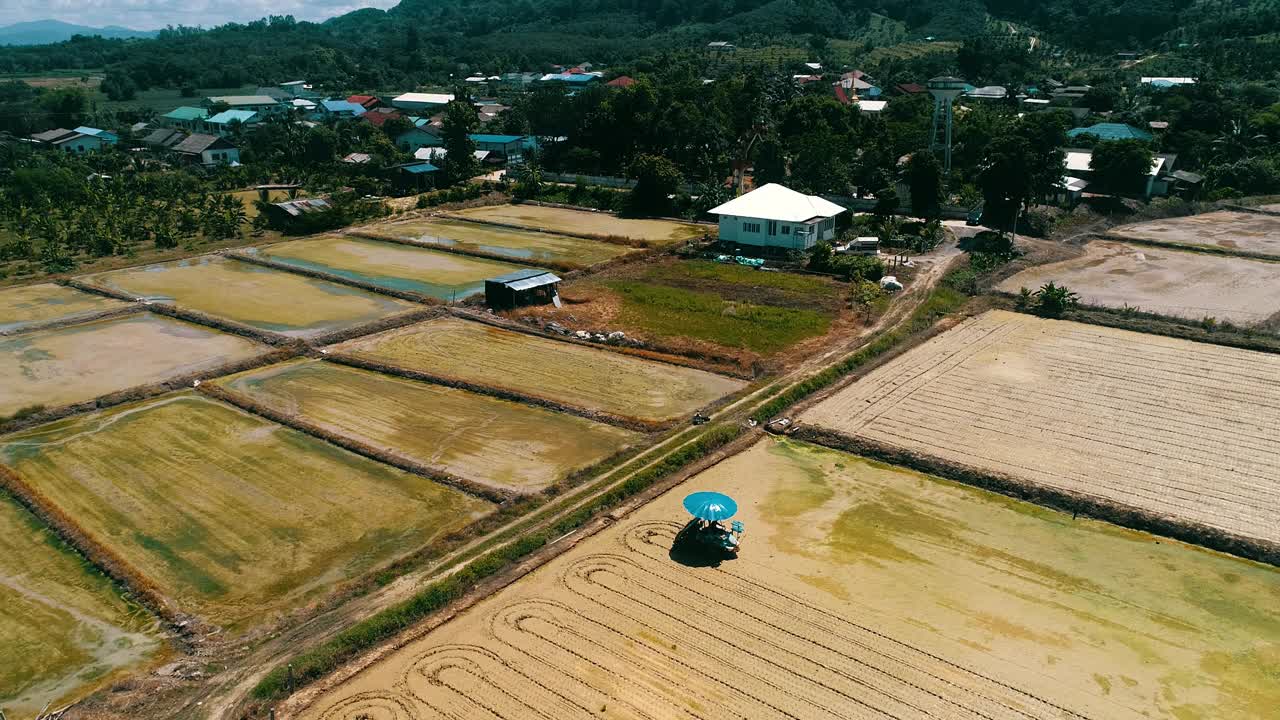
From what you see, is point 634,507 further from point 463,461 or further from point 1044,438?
point 1044,438

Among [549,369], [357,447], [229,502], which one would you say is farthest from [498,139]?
[229,502]

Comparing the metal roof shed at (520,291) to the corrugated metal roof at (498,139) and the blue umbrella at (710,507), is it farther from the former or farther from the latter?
the corrugated metal roof at (498,139)

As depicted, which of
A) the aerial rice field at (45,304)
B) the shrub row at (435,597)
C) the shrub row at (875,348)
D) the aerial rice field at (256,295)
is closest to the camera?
the shrub row at (435,597)

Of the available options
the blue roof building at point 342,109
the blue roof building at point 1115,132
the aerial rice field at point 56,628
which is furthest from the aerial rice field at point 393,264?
the blue roof building at point 342,109

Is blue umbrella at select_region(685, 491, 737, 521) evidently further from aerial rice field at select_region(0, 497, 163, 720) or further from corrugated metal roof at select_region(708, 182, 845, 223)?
corrugated metal roof at select_region(708, 182, 845, 223)

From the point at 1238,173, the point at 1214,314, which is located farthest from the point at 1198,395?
the point at 1238,173

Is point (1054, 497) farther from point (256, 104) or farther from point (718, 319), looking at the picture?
point (256, 104)

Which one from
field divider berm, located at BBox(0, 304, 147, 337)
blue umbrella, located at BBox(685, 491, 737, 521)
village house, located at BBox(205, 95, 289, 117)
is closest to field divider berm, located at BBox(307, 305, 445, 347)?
field divider berm, located at BBox(0, 304, 147, 337)

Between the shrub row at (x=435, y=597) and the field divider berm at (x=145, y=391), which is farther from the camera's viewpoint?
the field divider berm at (x=145, y=391)
